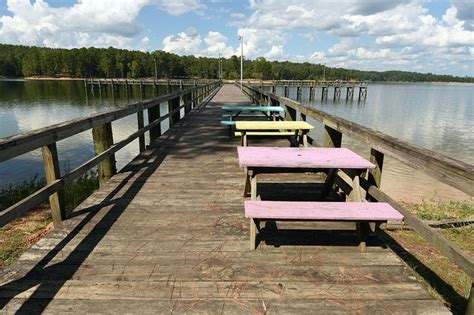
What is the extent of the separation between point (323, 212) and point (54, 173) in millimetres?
2629

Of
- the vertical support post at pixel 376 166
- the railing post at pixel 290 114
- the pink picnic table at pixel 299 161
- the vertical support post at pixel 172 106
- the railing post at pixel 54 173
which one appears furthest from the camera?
the vertical support post at pixel 172 106

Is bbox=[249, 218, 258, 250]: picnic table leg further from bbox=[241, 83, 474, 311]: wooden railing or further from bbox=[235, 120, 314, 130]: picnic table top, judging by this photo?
bbox=[235, 120, 314, 130]: picnic table top

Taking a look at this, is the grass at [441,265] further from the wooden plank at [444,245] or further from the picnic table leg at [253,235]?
the picnic table leg at [253,235]

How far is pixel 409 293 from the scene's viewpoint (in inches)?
98.7

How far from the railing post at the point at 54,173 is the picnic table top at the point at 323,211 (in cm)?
196

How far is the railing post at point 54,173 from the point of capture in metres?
3.24

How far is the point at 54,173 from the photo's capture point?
3.33m

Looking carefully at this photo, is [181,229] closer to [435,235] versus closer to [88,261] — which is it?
[88,261]

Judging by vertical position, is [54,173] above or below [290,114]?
below

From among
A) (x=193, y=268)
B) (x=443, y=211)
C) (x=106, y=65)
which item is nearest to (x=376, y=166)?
(x=193, y=268)

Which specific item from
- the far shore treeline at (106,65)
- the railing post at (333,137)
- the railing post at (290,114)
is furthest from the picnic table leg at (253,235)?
the far shore treeline at (106,65)

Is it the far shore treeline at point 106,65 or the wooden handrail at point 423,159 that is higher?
the far shore treeline at point 106,65

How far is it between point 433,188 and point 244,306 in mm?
11033

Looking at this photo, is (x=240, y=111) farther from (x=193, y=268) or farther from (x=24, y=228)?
(x=193, y=268)
